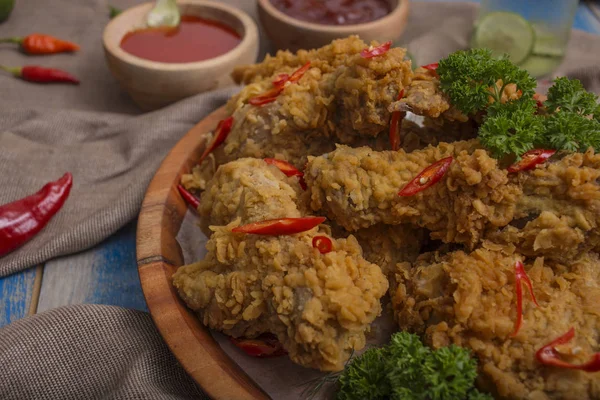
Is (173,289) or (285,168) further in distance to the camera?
(285,168)

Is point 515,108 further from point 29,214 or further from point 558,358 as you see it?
point 29,214

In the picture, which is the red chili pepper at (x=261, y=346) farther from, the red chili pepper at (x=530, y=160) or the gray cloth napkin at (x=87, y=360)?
the red chili pepper at (x=530, y=160)

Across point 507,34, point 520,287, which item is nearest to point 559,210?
point 520,287

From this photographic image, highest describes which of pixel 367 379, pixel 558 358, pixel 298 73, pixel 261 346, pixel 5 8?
pixel 298 73

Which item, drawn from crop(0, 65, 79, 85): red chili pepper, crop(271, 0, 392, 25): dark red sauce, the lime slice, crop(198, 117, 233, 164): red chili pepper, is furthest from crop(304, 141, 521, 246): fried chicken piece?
crop(0, 65, 79, 85): red chili pepper

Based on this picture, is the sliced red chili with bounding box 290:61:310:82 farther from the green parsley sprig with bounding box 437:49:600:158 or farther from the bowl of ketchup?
the bowl of ketchup

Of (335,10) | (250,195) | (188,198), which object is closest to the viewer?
(250,195)

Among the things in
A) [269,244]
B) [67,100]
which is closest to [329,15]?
[67,100]

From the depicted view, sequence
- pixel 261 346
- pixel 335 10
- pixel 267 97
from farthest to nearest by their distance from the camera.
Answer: pixel 335 10 → pixel 267 97 → pixel 261 346
